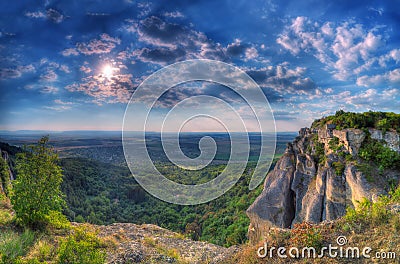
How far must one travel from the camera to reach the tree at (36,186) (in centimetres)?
1078

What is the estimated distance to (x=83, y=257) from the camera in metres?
6.72

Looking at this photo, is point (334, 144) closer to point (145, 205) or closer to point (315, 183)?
point (315, 183)

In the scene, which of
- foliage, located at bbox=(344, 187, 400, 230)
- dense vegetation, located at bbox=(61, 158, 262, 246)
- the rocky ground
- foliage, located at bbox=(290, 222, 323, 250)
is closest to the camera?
foliage, located at bbox=(290, 222, 323, 250)

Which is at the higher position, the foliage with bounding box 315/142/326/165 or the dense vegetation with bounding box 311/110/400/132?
the dense vegetation with bounding box 311/110/400/132

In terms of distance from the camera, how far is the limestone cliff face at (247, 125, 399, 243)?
13.1 m

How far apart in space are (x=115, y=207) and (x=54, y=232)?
37.3 m

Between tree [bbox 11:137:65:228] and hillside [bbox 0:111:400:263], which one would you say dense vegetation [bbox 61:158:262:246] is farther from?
tree [bbox 11:137:65:228]

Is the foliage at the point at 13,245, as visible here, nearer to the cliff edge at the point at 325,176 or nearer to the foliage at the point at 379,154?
the cliff edge at the point at 325,176

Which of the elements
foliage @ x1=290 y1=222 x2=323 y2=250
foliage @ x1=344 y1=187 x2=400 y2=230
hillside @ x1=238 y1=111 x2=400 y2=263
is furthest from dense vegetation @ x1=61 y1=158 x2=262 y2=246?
foliage @ x1=290 y1=222 x2=323 y2=250

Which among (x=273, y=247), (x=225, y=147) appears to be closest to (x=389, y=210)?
(x=273, y=247)

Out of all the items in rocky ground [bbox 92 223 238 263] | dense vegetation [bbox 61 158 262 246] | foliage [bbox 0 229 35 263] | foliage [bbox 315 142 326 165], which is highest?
foliage [bbox 315 142 326 165]

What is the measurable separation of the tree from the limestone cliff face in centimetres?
1289

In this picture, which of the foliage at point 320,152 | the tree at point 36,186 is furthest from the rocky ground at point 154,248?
the foliage at point 320,152

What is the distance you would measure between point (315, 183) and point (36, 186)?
16436 mm
